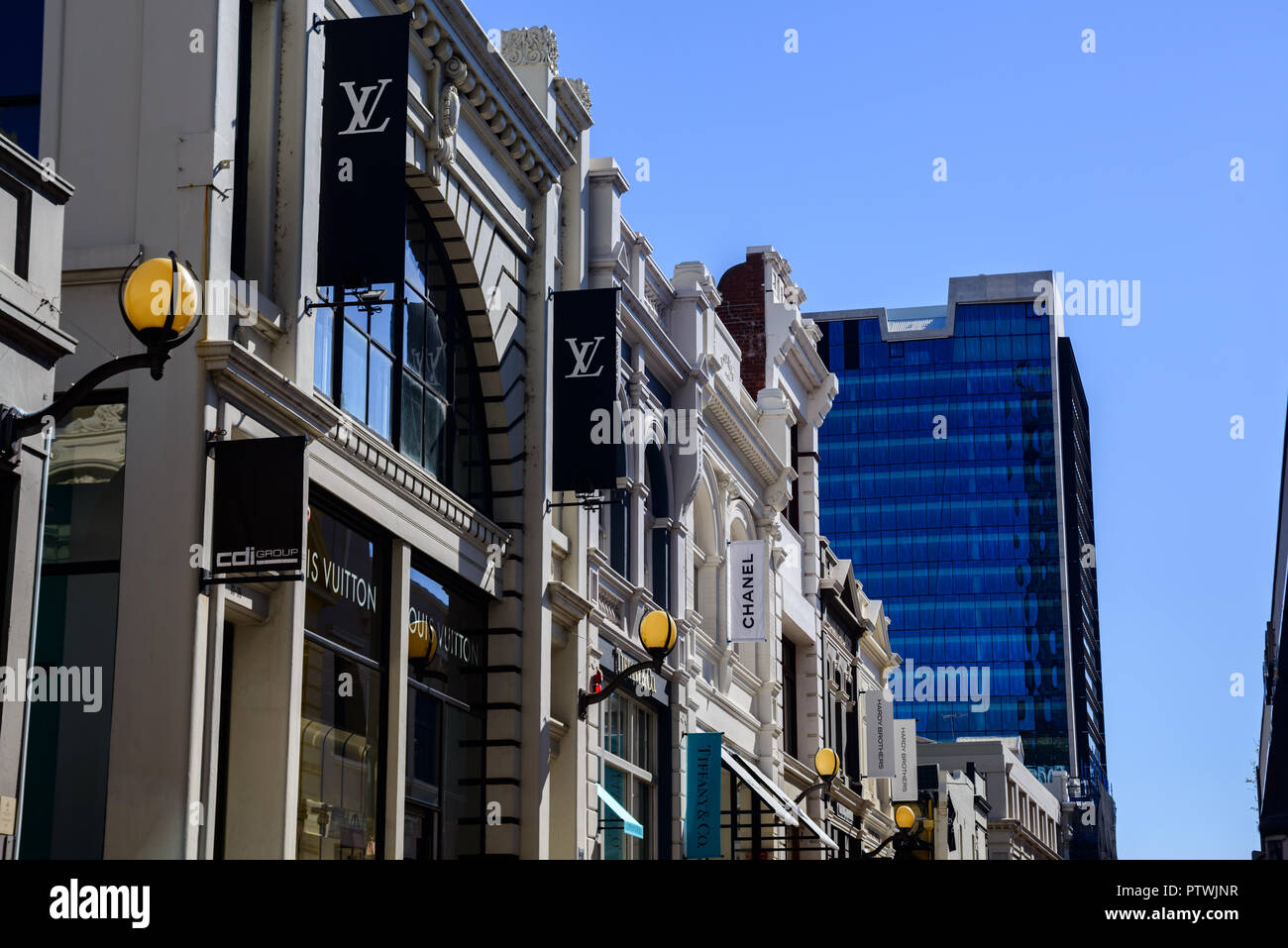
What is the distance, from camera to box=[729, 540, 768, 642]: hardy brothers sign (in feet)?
125

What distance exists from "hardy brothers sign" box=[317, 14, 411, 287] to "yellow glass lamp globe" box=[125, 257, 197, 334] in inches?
248

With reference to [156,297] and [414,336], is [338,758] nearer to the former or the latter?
[414,336]


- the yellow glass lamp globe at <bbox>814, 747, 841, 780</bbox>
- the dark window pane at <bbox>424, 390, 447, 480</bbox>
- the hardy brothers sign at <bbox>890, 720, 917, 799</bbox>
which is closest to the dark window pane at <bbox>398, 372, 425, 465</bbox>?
the dark window pane at <bbox>424, 390, 447, 480</bbox>

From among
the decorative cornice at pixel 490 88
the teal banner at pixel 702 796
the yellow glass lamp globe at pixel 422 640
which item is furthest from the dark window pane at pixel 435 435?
the teal banner at pixel 702 796

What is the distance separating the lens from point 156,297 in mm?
12781

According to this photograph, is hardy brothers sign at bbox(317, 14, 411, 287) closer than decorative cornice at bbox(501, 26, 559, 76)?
Yes

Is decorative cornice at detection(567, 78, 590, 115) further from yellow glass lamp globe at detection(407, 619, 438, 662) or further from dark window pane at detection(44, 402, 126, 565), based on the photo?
dark window pane at detection(44, 402, 126, 565)

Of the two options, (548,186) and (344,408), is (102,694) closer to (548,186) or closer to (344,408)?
(344,408)

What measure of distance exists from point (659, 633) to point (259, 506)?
9.51m

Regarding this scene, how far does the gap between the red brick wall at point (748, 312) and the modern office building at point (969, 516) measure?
12515cm

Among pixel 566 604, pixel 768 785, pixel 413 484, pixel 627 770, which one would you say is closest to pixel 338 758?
pixel 413 484

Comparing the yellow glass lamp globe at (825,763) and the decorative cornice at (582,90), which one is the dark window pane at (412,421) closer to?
the decorative cornice at (582,90)

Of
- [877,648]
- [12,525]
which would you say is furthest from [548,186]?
[877,648]

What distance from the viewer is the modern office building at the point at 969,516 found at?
174 meters
